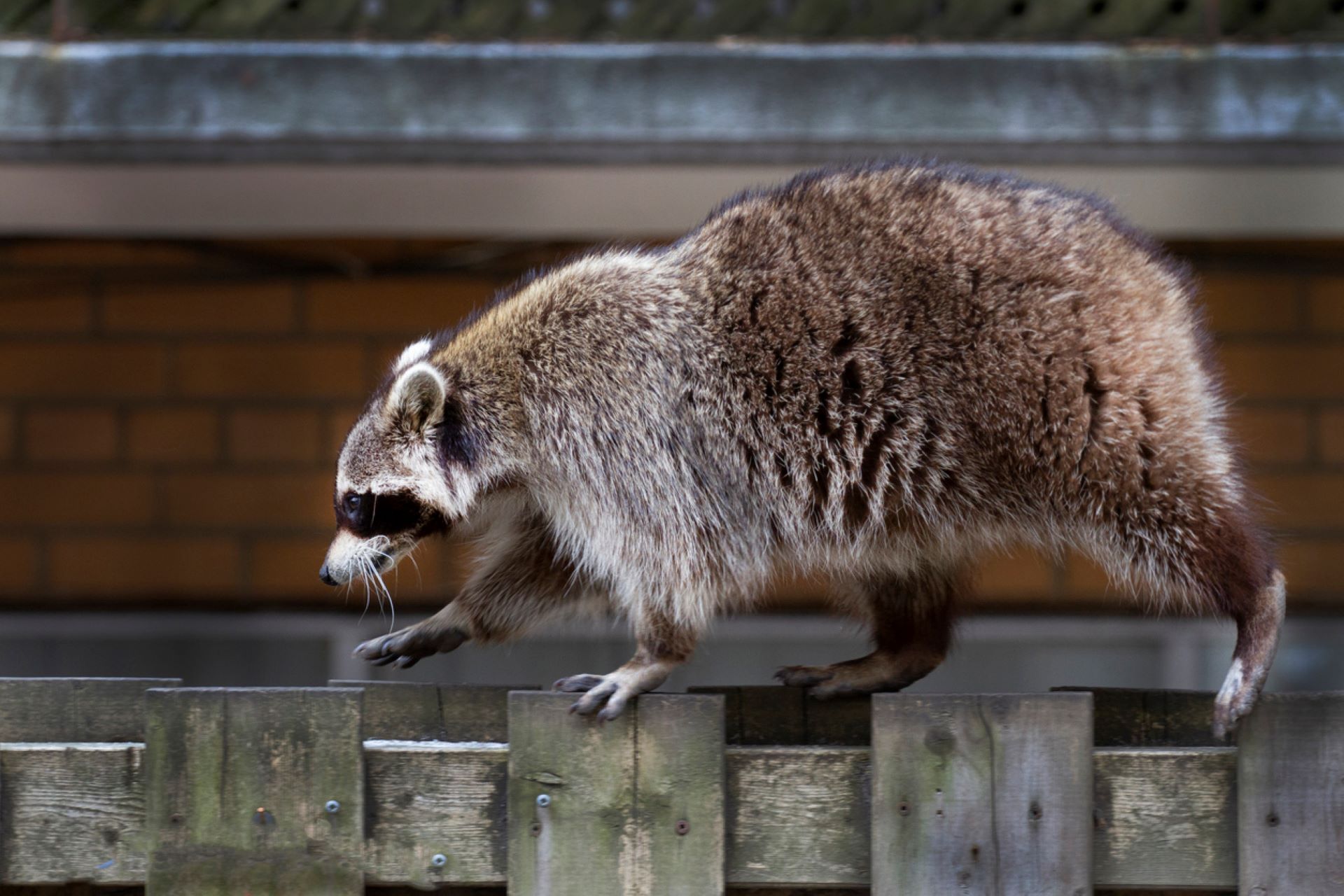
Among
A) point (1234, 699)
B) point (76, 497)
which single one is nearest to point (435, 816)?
point (1234, 699)

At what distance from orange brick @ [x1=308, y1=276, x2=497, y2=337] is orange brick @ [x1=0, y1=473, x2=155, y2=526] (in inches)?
46.5

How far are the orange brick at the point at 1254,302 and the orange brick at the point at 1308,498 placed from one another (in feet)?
2.31

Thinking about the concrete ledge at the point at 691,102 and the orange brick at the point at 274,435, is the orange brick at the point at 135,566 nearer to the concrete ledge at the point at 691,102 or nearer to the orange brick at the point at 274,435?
the orange brick at the point at 274,435

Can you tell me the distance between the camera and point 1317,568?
279 inches

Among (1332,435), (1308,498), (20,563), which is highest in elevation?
(1332,435)

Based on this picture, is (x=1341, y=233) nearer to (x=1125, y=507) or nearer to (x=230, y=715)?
(x=1125, y=507)

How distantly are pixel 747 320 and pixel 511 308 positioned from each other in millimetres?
521

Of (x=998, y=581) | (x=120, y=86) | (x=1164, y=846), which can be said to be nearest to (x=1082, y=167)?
(x=998, y=581)

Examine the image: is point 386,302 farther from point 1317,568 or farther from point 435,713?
point 435,713

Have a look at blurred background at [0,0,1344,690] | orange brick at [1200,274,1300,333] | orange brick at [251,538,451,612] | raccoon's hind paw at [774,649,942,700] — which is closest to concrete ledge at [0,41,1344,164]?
blurred background at [0,0,1344,690]

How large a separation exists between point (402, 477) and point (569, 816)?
1005 millimetres

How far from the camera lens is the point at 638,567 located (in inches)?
108

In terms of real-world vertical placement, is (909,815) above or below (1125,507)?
below

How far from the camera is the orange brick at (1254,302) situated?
708 centimetres
